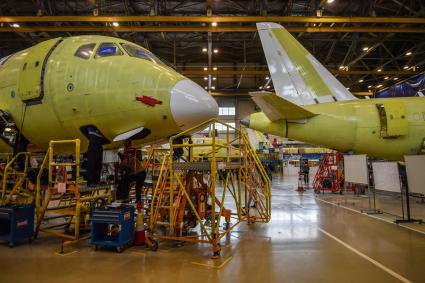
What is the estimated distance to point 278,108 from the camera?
409 inches

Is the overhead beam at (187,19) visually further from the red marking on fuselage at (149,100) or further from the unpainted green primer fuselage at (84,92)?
the red marking on fuselage at (149,100)

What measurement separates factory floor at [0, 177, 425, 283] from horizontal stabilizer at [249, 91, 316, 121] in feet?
13.1

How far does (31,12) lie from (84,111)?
80.6ft

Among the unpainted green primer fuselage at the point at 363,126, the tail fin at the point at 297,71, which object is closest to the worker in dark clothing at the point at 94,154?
the unpainted green primer fuselage at the point at 363,126

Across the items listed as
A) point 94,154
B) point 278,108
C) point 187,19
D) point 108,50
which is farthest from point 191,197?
point 187,19

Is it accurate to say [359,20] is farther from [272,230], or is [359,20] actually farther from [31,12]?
[31,12]

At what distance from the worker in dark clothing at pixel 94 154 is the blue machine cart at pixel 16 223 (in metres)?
2.56

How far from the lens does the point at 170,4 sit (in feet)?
80.3

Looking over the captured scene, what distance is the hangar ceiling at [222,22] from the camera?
19484 millimetres

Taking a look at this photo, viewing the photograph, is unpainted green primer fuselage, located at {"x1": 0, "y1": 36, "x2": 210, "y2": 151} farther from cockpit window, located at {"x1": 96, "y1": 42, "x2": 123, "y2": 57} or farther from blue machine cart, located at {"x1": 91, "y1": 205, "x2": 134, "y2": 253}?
blue machine cart, located at {"x1": 91, "y1": 205, "x2": 134, "y2": 253}

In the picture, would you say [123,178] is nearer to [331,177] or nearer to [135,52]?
[135,52]

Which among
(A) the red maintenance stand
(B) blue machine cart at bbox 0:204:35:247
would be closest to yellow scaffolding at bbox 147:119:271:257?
(B) blue machine cart at bbox 0:204:35:247

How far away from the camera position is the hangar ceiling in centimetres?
1948

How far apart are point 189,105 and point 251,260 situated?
3.42 m
